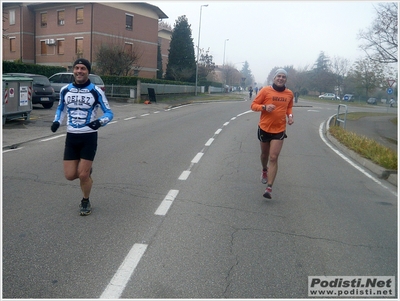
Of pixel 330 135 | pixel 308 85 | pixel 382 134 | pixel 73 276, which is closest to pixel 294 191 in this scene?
pixel 73 276

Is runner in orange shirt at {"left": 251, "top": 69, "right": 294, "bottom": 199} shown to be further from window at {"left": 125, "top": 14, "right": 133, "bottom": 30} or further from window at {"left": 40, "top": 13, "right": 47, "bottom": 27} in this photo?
window at {"left": 40, "top": 13, "right": 47, "bottom": 27}

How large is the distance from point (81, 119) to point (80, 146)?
332mm

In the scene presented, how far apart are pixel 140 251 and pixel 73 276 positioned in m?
0.80

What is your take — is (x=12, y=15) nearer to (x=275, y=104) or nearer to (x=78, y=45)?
(x=78, y=45)

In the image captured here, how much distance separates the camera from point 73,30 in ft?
152

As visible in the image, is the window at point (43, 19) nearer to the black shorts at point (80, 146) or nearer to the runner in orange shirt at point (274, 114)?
the runner in orange shirt at point (274, 114)

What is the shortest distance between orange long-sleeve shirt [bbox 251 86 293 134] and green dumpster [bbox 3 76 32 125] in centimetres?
1109

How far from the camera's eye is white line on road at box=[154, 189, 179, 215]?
6031mm

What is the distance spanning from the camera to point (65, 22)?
46688mm

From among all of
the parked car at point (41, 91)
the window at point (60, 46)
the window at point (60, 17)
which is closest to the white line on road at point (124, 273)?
the parked car at point (41, 91)

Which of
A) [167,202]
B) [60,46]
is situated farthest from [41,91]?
[60,46]

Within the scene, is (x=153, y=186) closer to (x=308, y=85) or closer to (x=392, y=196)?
(x=392, y=196)

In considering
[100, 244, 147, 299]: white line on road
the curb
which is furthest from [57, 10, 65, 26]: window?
[100, 244, 147, 299]: white line on road

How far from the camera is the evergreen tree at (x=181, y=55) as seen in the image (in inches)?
2265
